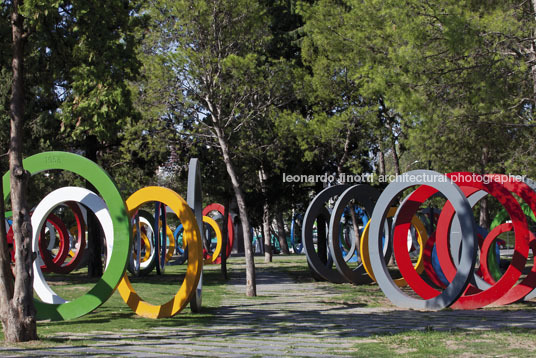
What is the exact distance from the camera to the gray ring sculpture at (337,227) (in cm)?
1875

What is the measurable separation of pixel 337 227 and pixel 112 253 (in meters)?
9.04

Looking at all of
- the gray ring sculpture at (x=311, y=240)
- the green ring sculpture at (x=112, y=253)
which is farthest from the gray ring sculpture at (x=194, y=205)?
the gray ring sculpture at (x=311, y=240)

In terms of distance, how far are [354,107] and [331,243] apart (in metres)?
5.08

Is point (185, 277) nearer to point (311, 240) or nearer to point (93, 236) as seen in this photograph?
point (311, 240)

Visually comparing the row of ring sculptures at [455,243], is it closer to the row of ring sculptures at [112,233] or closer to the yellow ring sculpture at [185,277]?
the row of ring sculptures at [112,233]

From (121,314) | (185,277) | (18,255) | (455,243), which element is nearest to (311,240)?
(455,243)

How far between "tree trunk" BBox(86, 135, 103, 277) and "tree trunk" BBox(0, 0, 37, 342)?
1213 centimetres

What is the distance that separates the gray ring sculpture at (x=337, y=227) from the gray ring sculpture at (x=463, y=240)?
13.3ft

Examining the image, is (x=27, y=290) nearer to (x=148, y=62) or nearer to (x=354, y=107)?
(x=148, y=62)

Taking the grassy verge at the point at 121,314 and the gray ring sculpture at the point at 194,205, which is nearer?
the grassy verge at the point at 121,314

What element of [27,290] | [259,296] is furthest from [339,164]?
[27,290]

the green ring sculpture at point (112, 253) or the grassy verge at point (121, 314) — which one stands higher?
the green ring sculpture at point (112, 253)

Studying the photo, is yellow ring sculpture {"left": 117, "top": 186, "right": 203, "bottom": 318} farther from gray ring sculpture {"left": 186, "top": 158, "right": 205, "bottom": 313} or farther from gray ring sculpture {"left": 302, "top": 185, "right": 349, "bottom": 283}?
gray ring sculpture {"left": 302, "top": 185, "right": 349, "bottom": 283}

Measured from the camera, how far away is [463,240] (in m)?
12.5
